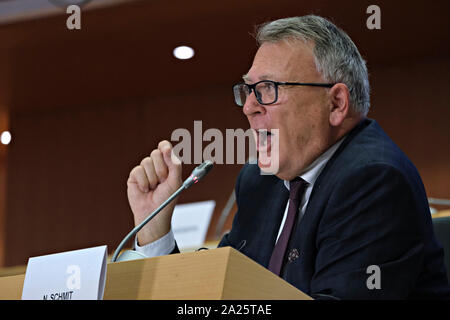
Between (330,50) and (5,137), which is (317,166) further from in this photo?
(5,137)

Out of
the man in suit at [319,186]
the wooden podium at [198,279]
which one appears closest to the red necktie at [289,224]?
the man in suit at [319,186]

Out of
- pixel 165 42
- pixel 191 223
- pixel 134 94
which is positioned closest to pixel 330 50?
pixel 191 223

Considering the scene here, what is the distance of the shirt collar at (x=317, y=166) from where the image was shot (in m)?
1.49

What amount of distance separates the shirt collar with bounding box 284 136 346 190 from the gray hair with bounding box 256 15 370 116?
12 centimetres

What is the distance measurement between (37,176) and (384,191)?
236 inches

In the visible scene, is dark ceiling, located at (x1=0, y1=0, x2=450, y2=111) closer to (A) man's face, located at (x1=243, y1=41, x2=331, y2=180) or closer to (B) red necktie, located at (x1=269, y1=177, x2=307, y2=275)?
(A) man's face, located at (x1=243, y1=41, x2=331, y2=180)

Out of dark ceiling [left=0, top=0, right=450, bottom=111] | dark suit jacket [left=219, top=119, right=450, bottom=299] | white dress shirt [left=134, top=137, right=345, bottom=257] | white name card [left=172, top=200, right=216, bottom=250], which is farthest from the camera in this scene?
dark ceiling [left=0, top=0, right=450, bottom=111]

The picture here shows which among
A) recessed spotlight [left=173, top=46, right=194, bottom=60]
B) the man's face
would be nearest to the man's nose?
the man's face

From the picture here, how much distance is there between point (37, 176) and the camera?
671cm

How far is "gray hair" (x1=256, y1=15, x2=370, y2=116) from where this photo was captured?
1.51 m

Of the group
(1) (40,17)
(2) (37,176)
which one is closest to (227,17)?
(1) (40,17)

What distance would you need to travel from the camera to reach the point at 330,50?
59.5 inches

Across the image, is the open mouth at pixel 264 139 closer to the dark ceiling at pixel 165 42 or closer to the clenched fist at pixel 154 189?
the clenched fist at pixel 154 189
